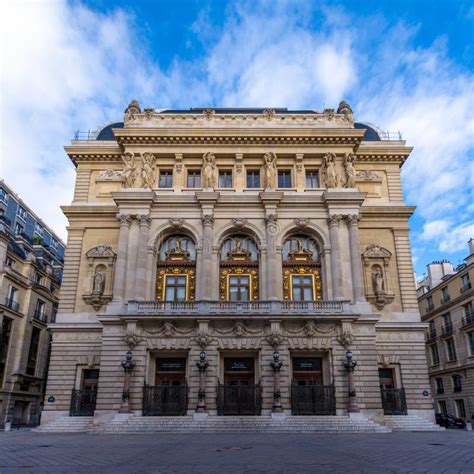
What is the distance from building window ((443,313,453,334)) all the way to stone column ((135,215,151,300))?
34.4m

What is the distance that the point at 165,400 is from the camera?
27.2 m

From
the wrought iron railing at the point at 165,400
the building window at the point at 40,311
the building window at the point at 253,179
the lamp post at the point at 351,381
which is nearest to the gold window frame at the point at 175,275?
the wrought iron railing at the point at 165,400

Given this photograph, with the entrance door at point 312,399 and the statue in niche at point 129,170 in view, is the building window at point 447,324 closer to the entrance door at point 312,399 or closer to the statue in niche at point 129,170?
the entrance door at point 312,399

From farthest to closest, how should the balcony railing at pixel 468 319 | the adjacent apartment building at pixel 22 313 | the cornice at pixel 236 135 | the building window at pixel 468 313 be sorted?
the building window at pixel 468 313 → the balcony railing at pixel 468 319 → the adjacent apartment building at pixel 22 313 → the cornice at pixel 236 135

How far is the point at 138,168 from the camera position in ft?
111

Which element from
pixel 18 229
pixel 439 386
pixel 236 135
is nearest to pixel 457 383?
pixel 439 386

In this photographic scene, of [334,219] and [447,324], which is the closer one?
[334,219]

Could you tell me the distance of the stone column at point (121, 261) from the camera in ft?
98.4

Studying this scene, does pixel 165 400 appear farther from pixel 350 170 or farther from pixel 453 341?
pixel 453 341

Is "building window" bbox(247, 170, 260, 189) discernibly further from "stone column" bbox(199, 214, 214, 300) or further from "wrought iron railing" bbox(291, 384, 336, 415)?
"wrought iron railing" bbox(291, 384, 336, 415)

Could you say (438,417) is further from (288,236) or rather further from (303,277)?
(288,236)

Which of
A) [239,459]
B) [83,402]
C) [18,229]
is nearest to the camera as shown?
[239,459]

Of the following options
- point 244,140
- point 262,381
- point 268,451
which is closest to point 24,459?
point 268,451

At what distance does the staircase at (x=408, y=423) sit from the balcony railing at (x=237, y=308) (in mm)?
7384
